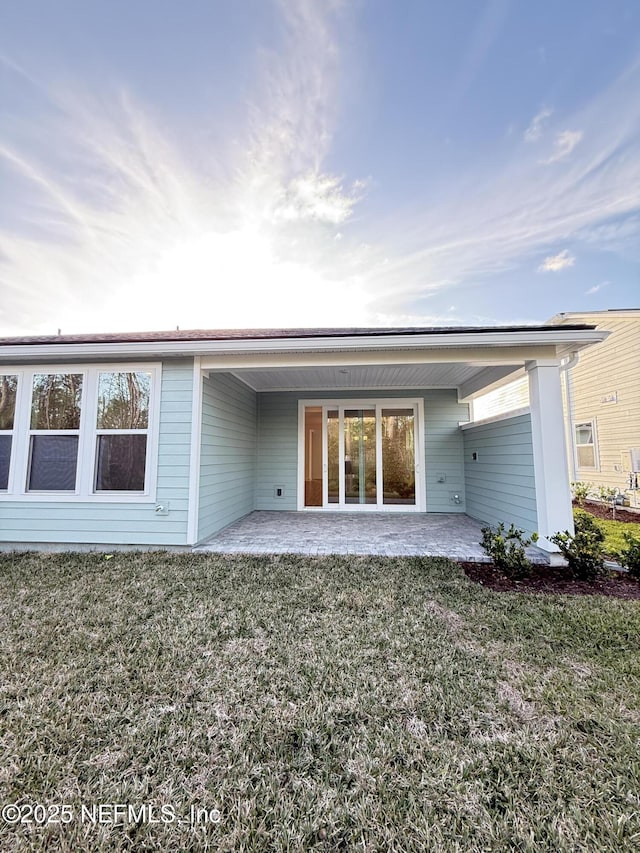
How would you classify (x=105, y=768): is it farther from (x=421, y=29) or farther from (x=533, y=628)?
(x=421, y=29)

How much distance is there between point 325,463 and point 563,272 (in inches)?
340

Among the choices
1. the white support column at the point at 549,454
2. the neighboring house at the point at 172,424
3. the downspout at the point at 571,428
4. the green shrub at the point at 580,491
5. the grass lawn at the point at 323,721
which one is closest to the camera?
the grass lawn at the point at 323,721

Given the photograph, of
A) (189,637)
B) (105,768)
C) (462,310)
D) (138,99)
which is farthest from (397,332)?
(462,310)

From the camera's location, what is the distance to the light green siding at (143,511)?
15.9ft

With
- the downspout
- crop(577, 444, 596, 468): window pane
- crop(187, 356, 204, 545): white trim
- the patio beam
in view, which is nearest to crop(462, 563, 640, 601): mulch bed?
the patio beam

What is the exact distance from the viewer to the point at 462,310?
11.3 meters

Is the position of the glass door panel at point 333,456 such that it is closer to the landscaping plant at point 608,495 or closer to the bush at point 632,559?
the bush at point 632,559

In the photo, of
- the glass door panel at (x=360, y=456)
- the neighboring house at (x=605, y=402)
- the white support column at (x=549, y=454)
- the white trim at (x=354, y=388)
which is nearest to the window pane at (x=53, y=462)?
the white trim at (x=354, y=388)

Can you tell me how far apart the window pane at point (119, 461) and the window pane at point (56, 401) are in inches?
23.6

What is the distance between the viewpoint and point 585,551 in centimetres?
381

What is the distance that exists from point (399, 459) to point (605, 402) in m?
5.85

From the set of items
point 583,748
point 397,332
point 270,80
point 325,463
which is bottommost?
point 583,748

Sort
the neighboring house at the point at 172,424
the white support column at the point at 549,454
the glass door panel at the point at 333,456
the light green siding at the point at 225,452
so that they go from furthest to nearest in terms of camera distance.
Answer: the glass door panel at the point at 333,456 < the light green siding at the point at 225,452 < the neighboring house at the point at 172,424 < the white support column at the point at 549,454

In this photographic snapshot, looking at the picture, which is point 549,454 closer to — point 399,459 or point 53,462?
point 399,459
